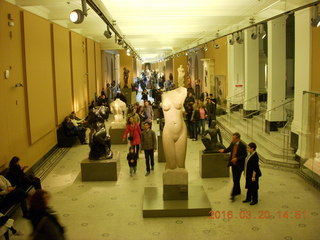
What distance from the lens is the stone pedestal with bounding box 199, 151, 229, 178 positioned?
10328 mm

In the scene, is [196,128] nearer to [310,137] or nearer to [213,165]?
[213,165]

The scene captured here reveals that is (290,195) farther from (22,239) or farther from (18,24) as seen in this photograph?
(18,24)

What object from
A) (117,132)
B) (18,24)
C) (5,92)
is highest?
(18,24)

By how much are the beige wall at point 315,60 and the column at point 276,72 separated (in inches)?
134

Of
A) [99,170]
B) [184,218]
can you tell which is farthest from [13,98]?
[184,218]

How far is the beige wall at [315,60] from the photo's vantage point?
1026cm

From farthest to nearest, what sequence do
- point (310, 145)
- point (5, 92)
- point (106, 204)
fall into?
point (310, 145), point (5, 92), point (106, 204)

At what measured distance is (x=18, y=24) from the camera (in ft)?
34.3

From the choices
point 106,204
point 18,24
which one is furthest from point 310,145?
point 18,24

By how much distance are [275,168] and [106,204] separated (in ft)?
17.1

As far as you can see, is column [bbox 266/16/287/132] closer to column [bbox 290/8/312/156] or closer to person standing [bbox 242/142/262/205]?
column [bbox 290/8/312/156]

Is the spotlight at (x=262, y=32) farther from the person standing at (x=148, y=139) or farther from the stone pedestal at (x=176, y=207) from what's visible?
the stone pedestal at (x=176, y=207)

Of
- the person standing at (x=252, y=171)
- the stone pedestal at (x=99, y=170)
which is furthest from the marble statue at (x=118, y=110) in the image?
the person standing at (x=252, y=171)

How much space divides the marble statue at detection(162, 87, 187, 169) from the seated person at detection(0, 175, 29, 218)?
3.16 metres
